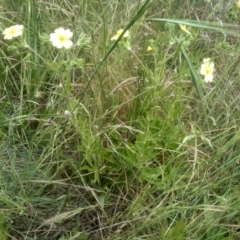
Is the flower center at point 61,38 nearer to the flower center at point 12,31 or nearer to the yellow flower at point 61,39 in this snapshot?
the yellow flower at point 61,39

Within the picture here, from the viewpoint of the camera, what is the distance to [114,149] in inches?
48.1

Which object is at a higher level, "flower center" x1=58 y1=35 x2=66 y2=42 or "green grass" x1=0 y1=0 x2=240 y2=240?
"flower center" x1=58 y1=35 x2=66 y2=42

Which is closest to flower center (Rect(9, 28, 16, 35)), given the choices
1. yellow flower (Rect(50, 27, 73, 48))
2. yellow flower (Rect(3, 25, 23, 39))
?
yellow flower (Rect(3, 25, 23, 39))

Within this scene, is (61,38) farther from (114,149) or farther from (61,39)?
(114,149)

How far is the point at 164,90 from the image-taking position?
4.21 feet

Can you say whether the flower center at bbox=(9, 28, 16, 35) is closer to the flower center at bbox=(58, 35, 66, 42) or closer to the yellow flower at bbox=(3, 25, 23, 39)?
the yellow flower at bbox=(3, 25, 23, 39)

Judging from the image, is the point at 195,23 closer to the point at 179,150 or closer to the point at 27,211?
the point at 179,150

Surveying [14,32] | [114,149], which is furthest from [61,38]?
[114,149]

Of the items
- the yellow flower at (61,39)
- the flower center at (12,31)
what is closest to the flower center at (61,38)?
the yellow flower at (61,39)

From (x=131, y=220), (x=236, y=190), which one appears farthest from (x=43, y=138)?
(x=236, y=190)

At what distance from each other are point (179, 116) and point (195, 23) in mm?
376

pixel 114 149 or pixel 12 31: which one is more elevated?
pixel 12 31

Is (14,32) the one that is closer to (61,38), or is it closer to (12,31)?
(12,31)

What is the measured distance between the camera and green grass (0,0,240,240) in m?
1.20
